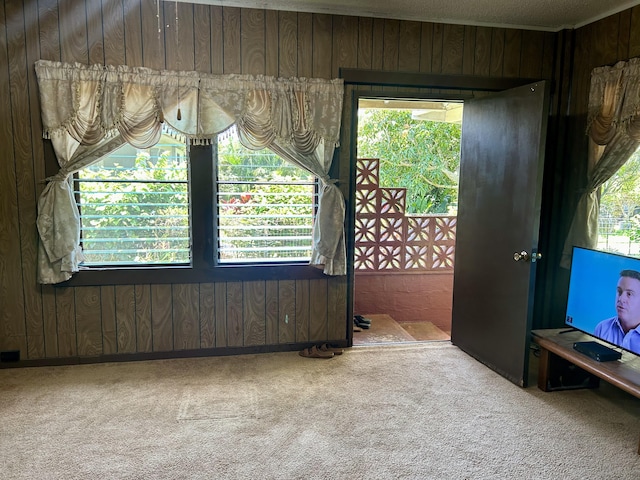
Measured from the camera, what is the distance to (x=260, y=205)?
3434mm

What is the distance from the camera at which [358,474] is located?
6.86 ft

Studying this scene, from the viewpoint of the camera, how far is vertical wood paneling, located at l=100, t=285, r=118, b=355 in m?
3.28

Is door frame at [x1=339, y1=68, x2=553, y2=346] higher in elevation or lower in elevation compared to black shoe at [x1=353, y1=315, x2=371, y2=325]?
higher

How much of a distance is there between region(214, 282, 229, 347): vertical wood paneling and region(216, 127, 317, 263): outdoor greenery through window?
0.71 feet

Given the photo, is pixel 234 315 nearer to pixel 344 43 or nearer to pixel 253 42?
pixel 253 42

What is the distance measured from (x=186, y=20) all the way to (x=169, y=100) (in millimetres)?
568

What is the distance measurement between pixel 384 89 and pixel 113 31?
1.95 meters

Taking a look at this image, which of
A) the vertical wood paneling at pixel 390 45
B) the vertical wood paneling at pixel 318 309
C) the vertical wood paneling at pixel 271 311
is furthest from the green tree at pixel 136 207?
the vertical wood paneling at pixel 390 45

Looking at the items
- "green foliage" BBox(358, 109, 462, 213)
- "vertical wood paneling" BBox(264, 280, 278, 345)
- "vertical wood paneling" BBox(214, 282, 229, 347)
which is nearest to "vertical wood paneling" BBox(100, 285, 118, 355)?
"vertical wood paneling" BBox(214, 282, 229, 347)

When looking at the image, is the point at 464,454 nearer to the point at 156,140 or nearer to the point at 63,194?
the point at 156,140

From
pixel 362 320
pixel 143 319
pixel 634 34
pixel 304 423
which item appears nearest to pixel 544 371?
pixel 304 423

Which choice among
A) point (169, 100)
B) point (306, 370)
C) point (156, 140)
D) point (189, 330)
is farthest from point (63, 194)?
point (306, 370)

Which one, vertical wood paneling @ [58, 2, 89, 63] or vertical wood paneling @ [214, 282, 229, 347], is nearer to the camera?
vertical wood paneling @ [58, 2, 89, 63]

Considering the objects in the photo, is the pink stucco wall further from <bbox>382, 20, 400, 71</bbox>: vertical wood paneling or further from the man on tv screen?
the man on tv screen
